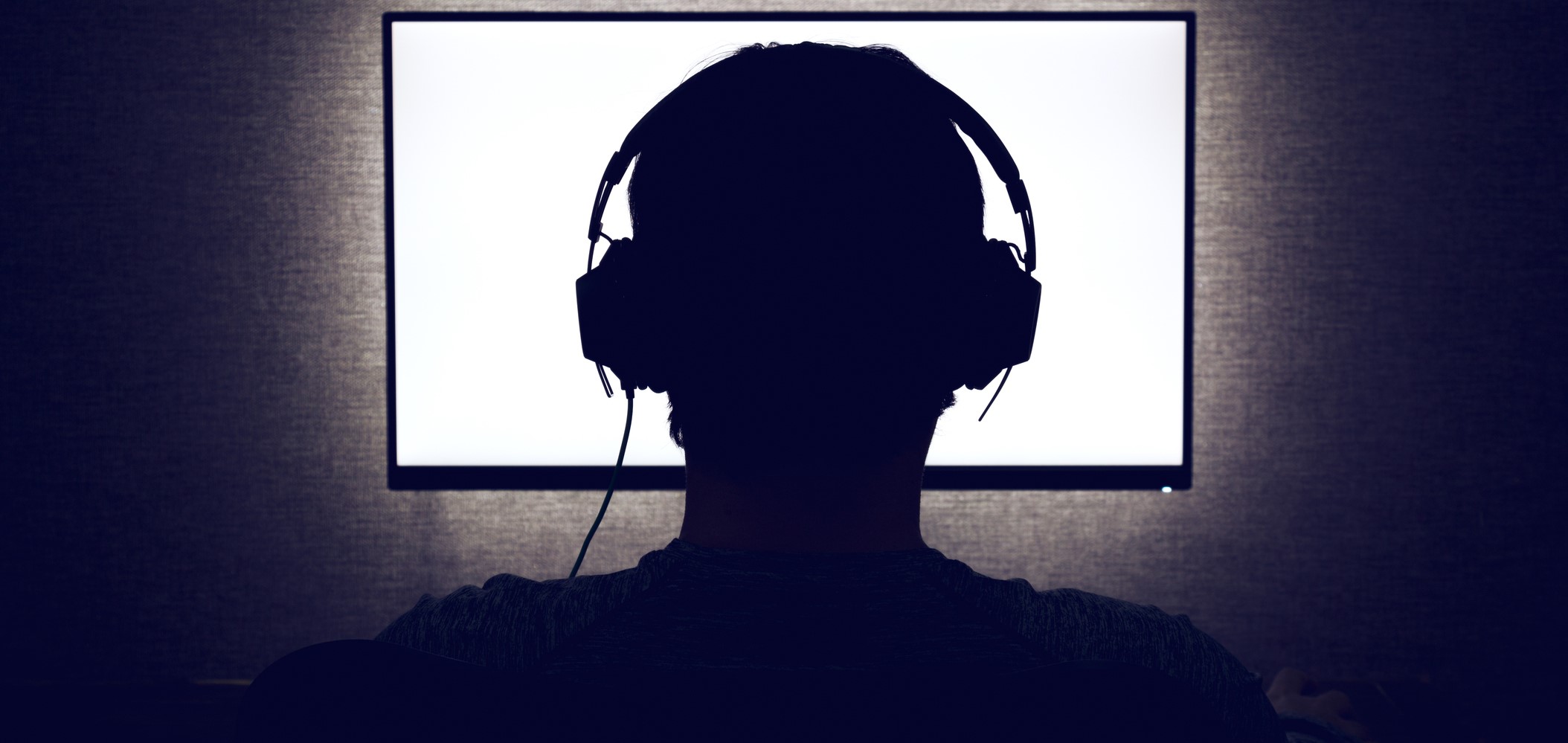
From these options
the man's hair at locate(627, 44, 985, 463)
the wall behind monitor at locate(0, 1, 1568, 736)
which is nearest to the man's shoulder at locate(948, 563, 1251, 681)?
the man's hair at locate(627, 44, 985, 463)

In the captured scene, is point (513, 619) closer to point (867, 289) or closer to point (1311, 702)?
point (867, 289)

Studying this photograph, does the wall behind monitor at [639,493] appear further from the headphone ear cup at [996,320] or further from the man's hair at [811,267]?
the man's hair at [811,267]

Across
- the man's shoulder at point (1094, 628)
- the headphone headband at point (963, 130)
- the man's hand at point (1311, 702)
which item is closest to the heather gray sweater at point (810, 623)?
the man's shoulder at point (1094, 628)

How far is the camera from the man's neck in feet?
1.81

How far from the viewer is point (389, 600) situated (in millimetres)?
1350

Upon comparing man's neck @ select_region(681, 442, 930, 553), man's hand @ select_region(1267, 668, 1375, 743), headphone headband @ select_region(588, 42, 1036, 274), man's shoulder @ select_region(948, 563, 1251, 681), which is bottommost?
man's hand @ select_region(1267, 668, 1375, 743)

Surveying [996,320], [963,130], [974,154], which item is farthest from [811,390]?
[974,154]

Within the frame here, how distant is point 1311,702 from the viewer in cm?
100

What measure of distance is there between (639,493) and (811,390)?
870 mm

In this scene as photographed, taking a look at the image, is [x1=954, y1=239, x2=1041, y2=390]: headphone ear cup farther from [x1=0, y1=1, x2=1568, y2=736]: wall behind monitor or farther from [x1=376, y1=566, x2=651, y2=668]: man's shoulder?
[x1=0, y1=1, x2=1568, y2=736]: wall behind monitor

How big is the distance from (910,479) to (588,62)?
2.97 ft

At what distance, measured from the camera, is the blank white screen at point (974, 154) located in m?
1.22

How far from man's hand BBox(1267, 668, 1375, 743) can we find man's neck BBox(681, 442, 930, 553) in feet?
2.22

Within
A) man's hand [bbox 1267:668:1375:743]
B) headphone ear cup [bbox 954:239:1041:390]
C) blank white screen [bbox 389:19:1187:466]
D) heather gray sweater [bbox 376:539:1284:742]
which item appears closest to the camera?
heather gray sweater [bbox 376:539:1284:742]
